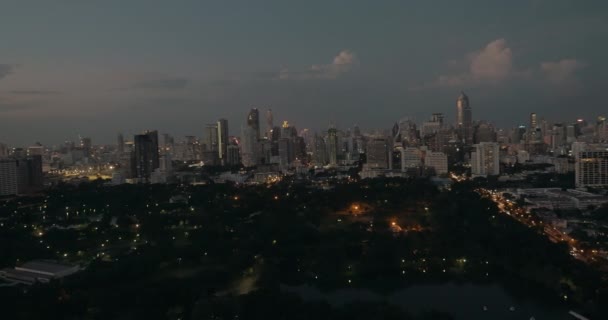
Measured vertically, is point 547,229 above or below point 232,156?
below

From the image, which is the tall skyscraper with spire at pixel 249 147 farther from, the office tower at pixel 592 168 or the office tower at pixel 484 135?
the office tower at pixel 592 168

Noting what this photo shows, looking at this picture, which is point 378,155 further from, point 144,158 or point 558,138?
point 558,138

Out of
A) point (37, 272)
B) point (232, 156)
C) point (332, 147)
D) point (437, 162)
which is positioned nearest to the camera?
point (37, 272)

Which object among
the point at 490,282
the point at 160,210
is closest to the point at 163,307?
the point at 490,282

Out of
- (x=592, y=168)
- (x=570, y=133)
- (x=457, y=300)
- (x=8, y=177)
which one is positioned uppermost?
(x=570, y=133)

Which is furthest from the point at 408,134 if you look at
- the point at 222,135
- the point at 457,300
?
the point at 457,300
